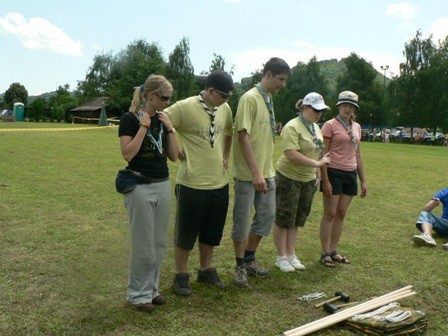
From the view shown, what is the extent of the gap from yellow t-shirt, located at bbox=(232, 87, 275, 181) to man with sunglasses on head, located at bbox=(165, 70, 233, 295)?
0.25 metres

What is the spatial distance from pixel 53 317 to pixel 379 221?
5.93 metres

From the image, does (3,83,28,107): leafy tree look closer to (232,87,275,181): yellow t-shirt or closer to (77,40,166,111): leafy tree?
(77,40,166,111): leafy tree

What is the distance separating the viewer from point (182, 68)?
7081 cm

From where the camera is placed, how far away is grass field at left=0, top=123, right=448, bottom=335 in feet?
11.2

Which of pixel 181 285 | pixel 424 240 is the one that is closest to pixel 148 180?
pixel 181 285

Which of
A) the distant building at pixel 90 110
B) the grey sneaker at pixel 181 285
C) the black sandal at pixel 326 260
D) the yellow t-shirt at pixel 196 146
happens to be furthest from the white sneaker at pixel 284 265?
the distant building at pixel 90 110

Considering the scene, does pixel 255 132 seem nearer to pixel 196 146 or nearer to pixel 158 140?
pixel 196 146

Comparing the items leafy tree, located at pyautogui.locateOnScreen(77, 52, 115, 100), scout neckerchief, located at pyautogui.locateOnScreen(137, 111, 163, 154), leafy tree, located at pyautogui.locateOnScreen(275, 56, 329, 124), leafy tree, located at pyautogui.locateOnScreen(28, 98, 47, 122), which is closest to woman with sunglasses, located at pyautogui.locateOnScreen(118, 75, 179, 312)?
scout neckerchief, located at pyautogui.locateOnScreen(137, 111, 163, 154)

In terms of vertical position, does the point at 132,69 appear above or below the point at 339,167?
above

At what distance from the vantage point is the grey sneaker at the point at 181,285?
3.96 meters

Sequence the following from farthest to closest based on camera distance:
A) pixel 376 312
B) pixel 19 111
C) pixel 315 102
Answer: pixel 19 111
pixel 315 102
pixel 376 312

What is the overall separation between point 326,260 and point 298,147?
4.68ft

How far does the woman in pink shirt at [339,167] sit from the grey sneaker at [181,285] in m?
1.87

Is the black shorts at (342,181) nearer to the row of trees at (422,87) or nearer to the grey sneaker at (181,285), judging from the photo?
the grey sneaker at (181,285)
